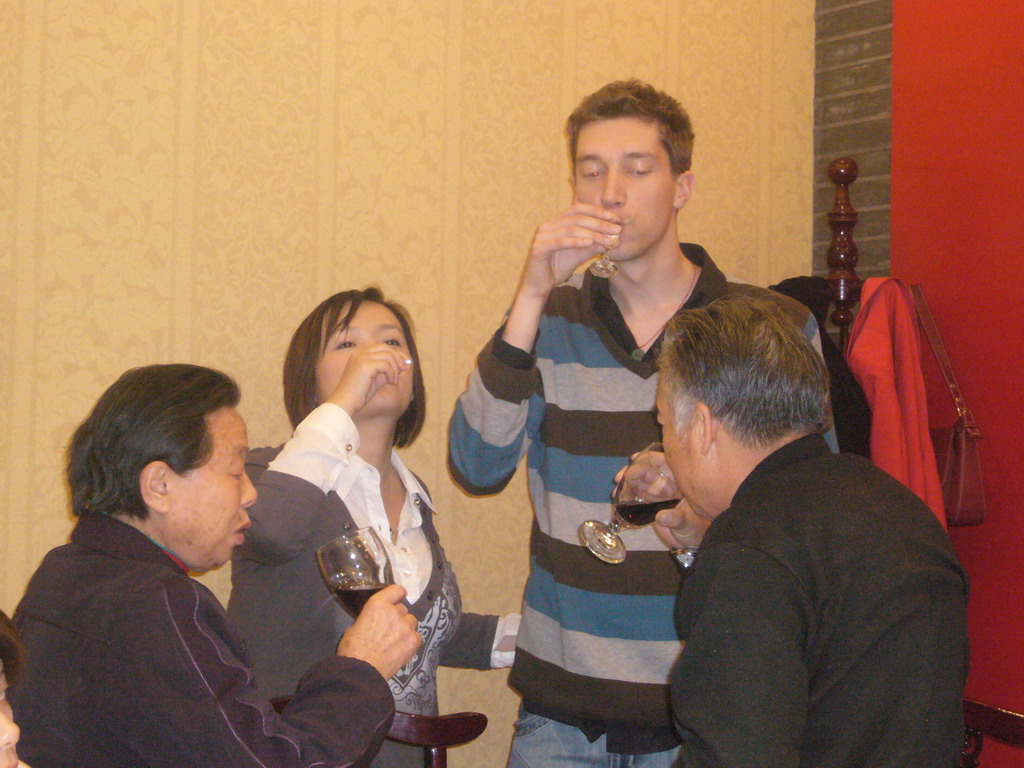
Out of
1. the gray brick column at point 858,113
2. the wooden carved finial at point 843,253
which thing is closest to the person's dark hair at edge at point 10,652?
the wooden carved finial at point 843,253

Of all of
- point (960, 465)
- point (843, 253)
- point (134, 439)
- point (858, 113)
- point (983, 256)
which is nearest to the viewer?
point (134, 439)

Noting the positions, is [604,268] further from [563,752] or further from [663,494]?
[563,752]

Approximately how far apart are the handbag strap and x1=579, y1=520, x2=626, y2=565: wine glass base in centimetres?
150

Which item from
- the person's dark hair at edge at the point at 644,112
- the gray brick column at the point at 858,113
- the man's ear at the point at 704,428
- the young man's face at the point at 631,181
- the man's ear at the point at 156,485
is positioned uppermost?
the gray brick column at the point at 858,113

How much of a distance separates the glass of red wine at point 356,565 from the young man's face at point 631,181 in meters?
0.76

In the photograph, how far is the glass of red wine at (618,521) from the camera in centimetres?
166

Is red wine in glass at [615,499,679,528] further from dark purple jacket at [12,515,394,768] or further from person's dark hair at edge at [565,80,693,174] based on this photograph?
person's dark hair at edge at [565,80,693,174]

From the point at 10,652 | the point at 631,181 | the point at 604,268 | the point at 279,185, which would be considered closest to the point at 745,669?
the point at 10,652

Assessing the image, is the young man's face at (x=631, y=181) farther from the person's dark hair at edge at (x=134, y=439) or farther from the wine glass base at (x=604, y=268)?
the person's dark hair at edge at (x=134, y=439)

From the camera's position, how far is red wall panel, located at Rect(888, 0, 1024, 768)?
110 inches

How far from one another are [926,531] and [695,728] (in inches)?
13.8

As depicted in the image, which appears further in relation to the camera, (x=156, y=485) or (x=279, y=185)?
(x=279, y=185)

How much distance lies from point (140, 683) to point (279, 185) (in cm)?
139

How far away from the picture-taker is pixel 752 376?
1264 mm
